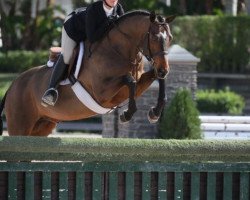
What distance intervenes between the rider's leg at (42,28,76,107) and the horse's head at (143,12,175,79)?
114cm

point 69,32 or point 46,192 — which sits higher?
point 69,32

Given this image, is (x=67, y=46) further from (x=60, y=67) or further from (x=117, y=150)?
(x=117, y=150)

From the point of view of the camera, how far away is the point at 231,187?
6.54 meters

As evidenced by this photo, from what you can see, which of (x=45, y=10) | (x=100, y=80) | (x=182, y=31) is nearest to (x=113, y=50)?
(x=100, y=80)

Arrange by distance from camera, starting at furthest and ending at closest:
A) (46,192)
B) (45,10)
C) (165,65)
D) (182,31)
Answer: (45,10) < (182,31) < (165,65) < (46,192)

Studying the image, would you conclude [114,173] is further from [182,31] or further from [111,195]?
[182,31]

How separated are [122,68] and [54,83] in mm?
859

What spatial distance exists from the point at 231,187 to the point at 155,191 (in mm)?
529

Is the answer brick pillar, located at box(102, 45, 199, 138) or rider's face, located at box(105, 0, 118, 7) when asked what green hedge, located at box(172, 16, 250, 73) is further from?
rider's face, located at box(105, 0, 118, 7)

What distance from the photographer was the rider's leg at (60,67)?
9.03 meters

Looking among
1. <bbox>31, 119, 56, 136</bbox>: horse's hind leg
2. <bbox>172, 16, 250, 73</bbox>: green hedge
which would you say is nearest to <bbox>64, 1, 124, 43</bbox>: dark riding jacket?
<bbox>31, 119, 56, 136</bbox>: horse's hind leg

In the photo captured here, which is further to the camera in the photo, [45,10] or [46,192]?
[45,10]

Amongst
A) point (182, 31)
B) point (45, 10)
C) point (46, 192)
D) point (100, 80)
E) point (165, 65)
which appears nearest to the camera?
point (46, 192)

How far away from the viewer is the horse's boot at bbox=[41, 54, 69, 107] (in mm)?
9000
